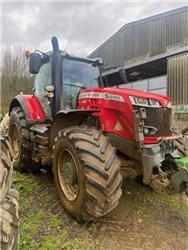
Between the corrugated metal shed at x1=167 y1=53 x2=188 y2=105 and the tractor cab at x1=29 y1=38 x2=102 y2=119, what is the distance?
670 centimetres

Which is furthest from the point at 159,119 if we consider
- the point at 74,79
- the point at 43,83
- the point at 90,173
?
the point at 43,83

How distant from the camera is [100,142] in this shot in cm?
300

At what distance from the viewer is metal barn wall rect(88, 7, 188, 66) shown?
11.2m

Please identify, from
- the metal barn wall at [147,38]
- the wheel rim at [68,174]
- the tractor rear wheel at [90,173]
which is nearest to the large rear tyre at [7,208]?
the tractor rear wheel at [90,173]

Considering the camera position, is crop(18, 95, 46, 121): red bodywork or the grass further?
crop(18, 95, 46, 121): red bodywork

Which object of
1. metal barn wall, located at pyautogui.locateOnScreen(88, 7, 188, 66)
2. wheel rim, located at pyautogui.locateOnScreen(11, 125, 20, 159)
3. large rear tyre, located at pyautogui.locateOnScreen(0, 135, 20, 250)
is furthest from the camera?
metal barn wall, located at pyautogui.locateOnScreen(88, 7, 188, 66)

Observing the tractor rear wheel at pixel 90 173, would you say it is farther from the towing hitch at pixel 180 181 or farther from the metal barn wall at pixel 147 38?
the metal barn wall at pixel 147 38

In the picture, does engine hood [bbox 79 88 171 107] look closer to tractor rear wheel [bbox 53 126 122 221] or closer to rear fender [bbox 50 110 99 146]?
rear fender [bbox 50 110 99 146]

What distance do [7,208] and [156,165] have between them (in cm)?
168

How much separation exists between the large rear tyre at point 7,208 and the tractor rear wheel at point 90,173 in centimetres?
82

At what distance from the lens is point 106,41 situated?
50.5 feet

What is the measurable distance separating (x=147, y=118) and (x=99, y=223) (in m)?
1.32

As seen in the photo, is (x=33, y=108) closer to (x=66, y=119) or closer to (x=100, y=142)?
(x=66, y=119)

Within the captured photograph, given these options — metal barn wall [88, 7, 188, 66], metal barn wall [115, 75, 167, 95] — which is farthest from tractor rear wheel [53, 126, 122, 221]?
metal barn wall [115, 75, 167, 95]
